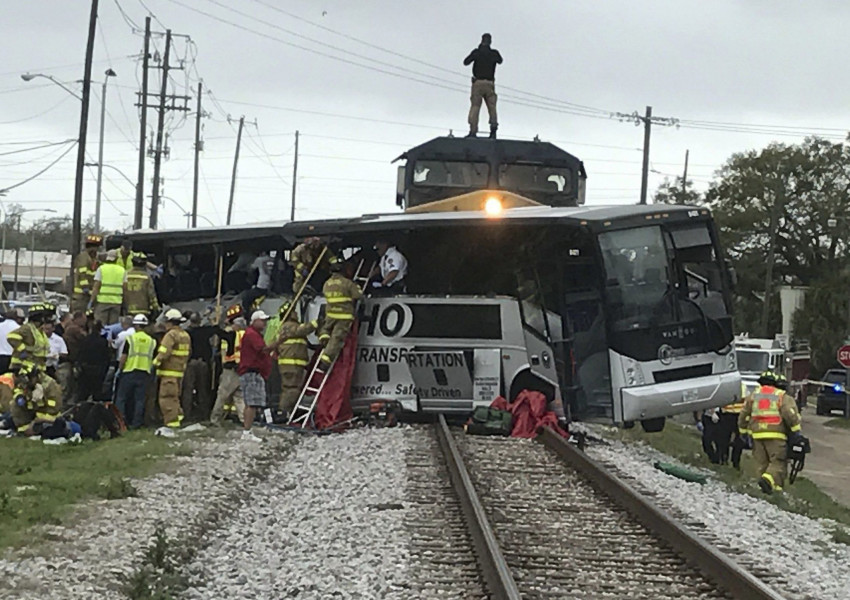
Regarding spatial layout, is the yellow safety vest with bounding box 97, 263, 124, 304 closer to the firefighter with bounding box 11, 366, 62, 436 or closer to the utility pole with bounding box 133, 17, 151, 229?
the firefighter with bounding box 11, 366, 62, 436

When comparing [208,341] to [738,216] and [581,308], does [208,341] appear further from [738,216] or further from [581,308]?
[738,216]

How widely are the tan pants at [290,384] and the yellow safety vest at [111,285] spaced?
119 inches

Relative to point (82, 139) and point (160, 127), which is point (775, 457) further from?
point (160, 127)

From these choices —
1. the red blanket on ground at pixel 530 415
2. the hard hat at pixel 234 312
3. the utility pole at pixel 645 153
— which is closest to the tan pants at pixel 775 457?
the red blanket on ground at pixel 530 415

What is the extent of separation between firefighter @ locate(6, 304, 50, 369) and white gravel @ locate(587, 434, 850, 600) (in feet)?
23.4

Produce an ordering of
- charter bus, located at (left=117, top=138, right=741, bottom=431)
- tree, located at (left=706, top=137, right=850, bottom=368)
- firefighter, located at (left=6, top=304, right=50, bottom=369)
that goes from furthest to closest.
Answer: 1. tree, located at (left=706, top=137, right=850, bottom=368)
2. firefighter, located at (left=6, top=304, right=50, bottom=369)
3. charter bus, located at (left=117, top=138, right=741, bottom=431)

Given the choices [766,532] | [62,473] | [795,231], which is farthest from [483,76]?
[795,231]

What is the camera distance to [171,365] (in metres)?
17.1

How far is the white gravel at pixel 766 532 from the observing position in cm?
880

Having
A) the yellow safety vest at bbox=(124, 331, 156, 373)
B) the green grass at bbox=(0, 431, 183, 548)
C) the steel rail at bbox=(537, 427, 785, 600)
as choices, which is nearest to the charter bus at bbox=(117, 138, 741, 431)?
the yellow safety vest at bbox=(124, 331, 156, 373)

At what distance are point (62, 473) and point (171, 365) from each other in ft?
15.5

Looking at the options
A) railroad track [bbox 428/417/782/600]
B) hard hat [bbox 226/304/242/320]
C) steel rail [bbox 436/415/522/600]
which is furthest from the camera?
hard hat [bbox 226/304/242/320]

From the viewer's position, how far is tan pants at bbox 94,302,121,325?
1912 cm

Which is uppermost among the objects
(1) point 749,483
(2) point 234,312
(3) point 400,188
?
(3) point 400,188
